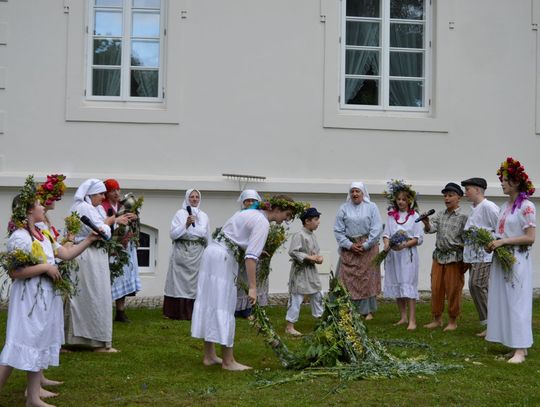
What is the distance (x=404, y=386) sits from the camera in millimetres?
6973

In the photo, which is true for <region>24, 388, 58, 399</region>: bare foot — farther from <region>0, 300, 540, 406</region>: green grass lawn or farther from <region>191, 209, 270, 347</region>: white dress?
<region>191, 209, 270, 347</region>: white dress

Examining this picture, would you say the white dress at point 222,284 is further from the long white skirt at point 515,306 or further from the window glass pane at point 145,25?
the window glass pane at point 145,25

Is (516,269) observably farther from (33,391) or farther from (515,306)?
(33,391)

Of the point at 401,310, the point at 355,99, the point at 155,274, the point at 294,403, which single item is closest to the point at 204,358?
the point at 294,403

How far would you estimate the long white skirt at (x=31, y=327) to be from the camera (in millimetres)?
6223

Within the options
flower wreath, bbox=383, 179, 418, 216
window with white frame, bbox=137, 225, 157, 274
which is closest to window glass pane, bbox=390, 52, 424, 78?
flower wreath, bbox=383, 179, 418, 216

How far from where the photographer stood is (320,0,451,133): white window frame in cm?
1423

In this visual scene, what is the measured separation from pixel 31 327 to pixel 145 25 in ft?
29.2

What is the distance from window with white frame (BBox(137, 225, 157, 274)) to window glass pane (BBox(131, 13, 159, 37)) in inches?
135

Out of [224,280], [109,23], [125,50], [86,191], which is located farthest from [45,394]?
[109,23]


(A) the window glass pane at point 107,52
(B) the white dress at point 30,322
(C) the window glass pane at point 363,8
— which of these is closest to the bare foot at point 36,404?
(B) the white dress at point 30,322

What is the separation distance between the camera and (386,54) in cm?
1469

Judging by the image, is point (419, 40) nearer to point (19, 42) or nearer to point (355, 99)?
point (355, 99)

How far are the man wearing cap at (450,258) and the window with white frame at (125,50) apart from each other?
5.84 m
